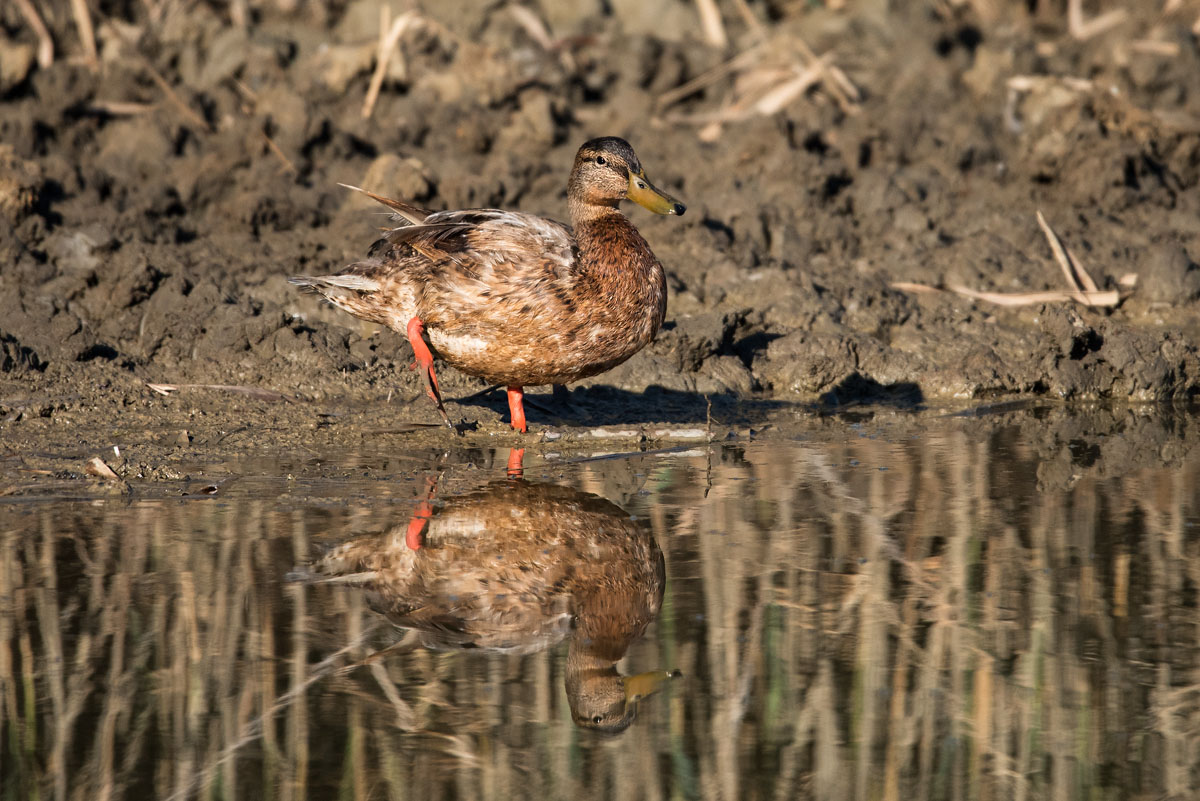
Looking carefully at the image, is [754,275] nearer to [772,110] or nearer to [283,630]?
[772,110]

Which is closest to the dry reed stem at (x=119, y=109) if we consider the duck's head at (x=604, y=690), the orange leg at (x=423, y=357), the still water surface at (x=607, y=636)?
the orange leg at (x=423, y=357)

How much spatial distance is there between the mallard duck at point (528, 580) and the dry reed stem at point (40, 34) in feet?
20.9

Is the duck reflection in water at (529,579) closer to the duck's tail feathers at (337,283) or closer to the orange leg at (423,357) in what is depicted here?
the orange leg at (423,357)

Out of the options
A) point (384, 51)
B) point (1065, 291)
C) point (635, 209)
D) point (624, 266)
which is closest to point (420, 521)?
point (624, 266)

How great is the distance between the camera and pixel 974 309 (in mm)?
8523

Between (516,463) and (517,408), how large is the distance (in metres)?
0.73

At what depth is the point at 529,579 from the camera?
4520 millimetres

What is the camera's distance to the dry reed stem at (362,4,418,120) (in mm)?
10305

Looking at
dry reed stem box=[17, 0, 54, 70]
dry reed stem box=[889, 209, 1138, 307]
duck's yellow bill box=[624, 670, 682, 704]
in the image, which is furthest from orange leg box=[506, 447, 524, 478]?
dry reed stem box=[17, 0, 54, 70]

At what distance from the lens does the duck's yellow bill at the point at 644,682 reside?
11.9 feet

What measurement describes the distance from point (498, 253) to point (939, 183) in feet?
14.8

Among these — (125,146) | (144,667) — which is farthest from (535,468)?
(125,146)

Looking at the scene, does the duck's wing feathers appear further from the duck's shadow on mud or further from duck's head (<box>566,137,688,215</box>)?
the duck's shadow on mud

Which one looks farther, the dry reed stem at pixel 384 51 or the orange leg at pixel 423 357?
the dry reed stem at pixel 384 51
